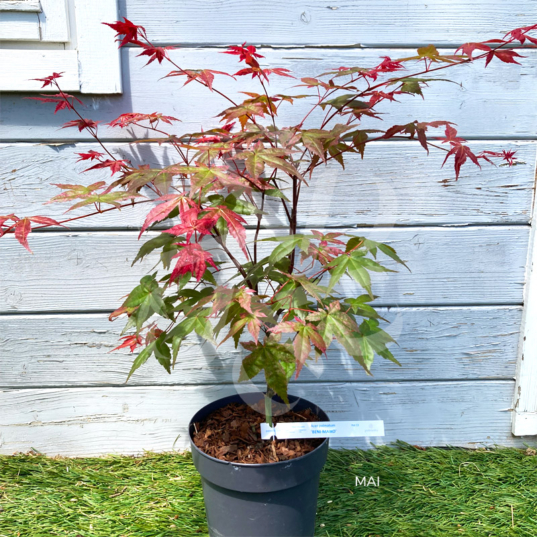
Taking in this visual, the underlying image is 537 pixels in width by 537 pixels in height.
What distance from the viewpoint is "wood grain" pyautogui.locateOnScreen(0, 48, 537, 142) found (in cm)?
126

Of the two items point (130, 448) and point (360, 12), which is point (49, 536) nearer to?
point (130, 448)

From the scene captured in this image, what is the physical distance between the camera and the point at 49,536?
1181 millimetres

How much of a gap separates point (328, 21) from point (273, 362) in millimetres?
889

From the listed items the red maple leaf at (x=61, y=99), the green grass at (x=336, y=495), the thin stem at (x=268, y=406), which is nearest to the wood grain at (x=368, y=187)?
the red maple leaf at (x=61, y=99)

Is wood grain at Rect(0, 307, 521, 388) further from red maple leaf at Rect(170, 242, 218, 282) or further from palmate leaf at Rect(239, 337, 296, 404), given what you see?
red maple leaf at Rect(170, 242, 218, 282)

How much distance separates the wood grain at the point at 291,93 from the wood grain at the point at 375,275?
28 centimetres

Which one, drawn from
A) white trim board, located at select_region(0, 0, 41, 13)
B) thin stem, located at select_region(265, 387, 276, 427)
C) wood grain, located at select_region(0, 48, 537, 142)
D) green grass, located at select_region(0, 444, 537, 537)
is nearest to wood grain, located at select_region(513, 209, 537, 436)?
green grass, located at select_region(0, 444, 537, 537)

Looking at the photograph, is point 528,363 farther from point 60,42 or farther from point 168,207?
point 60,42

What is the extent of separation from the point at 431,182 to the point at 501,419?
0.77 meters

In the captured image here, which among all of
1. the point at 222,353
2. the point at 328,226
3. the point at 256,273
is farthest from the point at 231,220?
the point at 222,353

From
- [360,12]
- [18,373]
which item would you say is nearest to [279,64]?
[360,12]

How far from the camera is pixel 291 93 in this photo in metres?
1.26

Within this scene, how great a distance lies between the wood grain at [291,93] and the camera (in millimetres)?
1256

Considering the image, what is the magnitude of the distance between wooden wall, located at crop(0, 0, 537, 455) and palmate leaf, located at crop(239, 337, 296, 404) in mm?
Answer: 497
